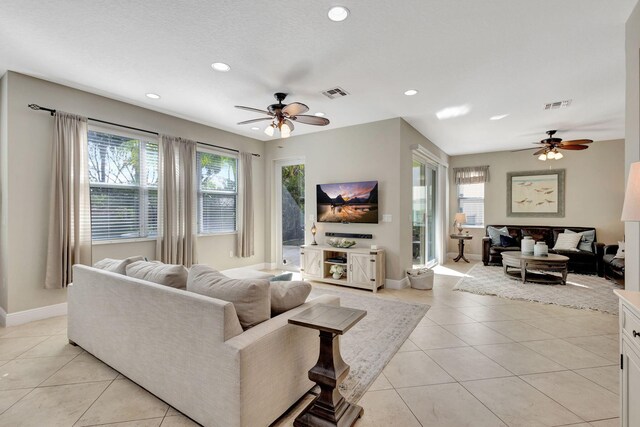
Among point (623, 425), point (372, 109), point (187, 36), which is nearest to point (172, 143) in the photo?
point (187, 36)

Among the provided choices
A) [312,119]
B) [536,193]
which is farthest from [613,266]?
[312,119]

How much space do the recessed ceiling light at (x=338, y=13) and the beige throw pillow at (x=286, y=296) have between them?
208cm

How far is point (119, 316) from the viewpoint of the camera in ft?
7.18

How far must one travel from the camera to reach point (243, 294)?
1735 mm

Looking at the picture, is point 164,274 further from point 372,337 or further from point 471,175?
point 471,175

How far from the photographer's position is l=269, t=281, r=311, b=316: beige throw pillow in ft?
6.43

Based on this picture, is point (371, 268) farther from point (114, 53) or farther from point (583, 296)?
point (114, 53)

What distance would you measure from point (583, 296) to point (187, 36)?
6090mm

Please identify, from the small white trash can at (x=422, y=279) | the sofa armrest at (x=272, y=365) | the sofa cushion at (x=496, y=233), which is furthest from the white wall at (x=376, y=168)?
the sofa armrest at (x=272, y=365)

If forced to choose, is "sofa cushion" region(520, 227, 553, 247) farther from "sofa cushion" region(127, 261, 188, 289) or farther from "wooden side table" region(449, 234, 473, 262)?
"sofa cushion" region(127, 261, 188, 289)

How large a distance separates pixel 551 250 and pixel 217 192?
704cm

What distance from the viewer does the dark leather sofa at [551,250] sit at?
5621mm

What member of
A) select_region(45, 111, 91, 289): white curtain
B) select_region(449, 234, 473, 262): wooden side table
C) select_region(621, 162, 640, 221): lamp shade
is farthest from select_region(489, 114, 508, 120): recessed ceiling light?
select_region(45, 111, 91, 289): white curtain

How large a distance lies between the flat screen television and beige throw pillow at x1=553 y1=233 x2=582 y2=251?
4.33m
